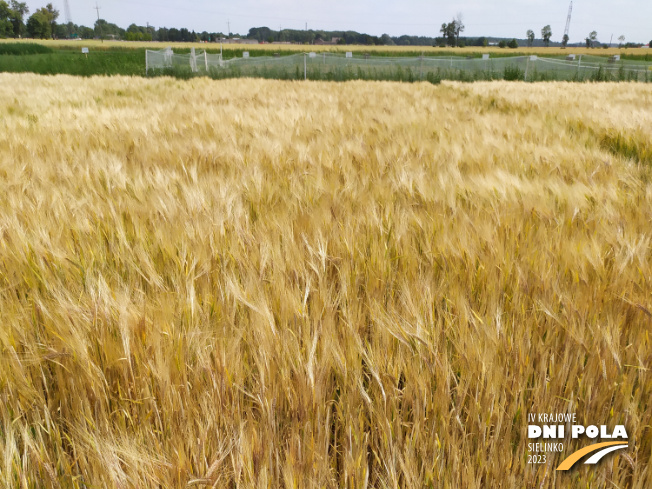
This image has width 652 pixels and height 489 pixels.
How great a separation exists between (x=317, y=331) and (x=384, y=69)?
21.4 m

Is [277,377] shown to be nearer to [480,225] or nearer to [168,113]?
[480,225]

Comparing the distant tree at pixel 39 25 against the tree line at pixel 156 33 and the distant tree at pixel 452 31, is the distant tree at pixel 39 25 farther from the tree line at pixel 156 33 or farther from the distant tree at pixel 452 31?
the distant tree at pixel 452 31

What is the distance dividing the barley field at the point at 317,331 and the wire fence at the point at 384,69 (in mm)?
16903

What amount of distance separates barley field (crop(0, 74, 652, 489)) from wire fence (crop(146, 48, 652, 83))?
16.9 metres

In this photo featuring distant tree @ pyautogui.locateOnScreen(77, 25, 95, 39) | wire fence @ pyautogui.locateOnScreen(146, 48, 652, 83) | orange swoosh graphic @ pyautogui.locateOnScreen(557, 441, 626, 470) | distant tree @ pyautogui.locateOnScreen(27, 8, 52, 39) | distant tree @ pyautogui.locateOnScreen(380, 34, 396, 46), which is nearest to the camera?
orange swoosh graphic @ pyautogui.locateOnScreen(557, 441, 626, 470)

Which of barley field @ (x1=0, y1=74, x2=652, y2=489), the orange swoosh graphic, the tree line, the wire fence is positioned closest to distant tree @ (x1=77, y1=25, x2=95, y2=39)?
the tree line

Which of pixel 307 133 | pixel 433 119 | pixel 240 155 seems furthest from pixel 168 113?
pixel 433 119

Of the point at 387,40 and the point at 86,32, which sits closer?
the point at 86,32

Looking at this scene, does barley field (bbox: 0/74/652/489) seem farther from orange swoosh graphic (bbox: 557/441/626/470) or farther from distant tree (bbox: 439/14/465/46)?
distant tree (bbox: 439/14/465/46)

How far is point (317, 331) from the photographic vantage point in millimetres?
801

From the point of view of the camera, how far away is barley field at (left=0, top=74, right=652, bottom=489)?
588mm

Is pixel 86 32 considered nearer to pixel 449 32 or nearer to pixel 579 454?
pixel 449 32

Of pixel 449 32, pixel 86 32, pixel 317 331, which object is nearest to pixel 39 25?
pixel 86 32

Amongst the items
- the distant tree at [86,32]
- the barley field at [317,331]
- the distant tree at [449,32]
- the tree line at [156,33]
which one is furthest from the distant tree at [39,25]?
the barley field at [317,331]
